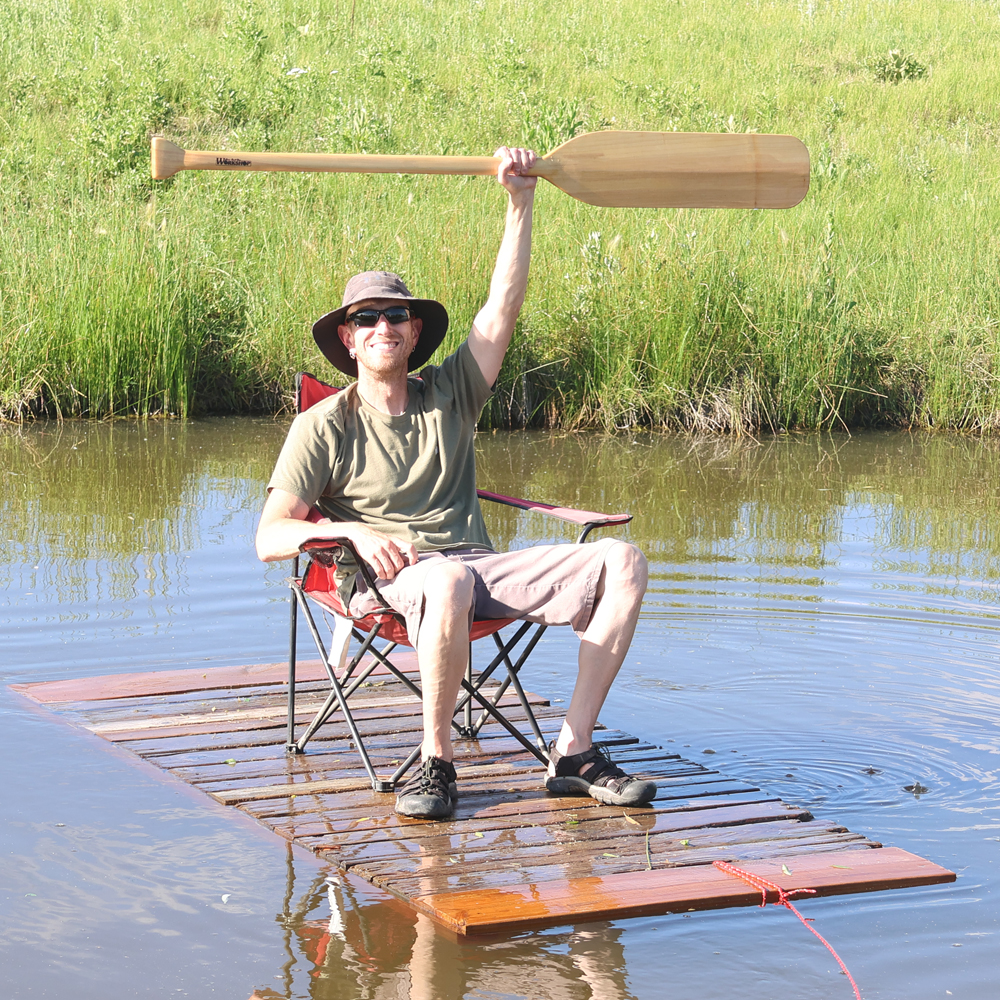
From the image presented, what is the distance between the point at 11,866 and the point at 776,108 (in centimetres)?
1619

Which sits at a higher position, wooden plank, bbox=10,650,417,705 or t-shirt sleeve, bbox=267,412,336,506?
t-shirt sleeve, bbox=267,412,336,506

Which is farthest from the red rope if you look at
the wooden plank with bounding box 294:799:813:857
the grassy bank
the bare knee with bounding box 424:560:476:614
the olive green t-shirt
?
the grassy bank

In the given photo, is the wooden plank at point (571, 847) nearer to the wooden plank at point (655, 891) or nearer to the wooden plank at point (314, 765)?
the wooden plank at point (655, 891)

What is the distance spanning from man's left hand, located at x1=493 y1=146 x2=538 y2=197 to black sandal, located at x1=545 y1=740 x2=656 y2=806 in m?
1.53

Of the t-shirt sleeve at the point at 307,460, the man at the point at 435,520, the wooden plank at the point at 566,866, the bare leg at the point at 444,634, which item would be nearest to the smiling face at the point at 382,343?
the man at the point at 435,520

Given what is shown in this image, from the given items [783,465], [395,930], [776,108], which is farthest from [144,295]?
[776,108]

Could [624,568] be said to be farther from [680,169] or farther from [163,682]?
[163,682]

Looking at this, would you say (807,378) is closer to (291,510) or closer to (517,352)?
(517,352)

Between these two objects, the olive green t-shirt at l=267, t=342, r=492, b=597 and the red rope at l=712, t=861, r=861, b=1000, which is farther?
the olive green t-shirt at l=267, t=342, r=492, b=597

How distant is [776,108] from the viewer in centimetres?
1797

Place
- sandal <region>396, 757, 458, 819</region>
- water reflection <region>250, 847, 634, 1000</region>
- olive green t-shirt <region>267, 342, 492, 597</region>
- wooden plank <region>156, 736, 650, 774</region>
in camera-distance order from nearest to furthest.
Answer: water reflection <region>250, 847, 634, 1000</region>, sandal <region>396, 757, 458, 819</region>, olive green t-shirt <region>267, 342, 492, 597</region>, wooden plank <region>156, 736, 650, 774</region>

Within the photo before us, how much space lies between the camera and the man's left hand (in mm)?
4094

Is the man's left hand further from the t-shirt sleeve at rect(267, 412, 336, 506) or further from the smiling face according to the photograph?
the t-shirt sleeve at rect(267, 412, 336, 506)

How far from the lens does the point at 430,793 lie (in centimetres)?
365
